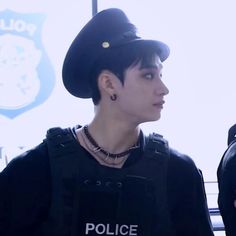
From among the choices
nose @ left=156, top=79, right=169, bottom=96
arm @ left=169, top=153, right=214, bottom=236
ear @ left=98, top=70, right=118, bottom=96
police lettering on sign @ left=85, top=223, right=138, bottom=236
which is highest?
ear @ left=98, top=70, right=118, bottom=96

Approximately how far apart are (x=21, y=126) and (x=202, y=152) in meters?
0.81

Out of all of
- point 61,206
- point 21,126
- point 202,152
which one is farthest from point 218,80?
point 61,206

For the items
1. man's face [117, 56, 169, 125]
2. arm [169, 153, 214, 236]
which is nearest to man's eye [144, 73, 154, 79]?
man's face [117, 56, 169, 125]

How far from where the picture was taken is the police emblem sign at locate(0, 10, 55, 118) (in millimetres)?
2184

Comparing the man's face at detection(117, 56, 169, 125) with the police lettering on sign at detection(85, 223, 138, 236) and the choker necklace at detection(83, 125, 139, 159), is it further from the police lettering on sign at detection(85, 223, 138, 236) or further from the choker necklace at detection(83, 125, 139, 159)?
the police lettering on sign at detection(85, 223, 138, 236)

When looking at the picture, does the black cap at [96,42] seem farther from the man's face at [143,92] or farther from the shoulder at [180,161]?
the shoulder at [180,161]

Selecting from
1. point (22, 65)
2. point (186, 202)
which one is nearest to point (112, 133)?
point (186, 202)

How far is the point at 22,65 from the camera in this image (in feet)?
7.22

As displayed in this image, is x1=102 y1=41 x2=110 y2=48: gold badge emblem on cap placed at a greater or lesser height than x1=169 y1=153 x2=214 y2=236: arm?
greater

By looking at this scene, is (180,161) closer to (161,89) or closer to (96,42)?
(161,89)

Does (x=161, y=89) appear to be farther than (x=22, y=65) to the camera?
No

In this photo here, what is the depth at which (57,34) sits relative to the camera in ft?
7.24

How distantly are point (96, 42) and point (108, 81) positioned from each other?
0.11m

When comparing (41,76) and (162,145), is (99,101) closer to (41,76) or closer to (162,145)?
(162,145)
